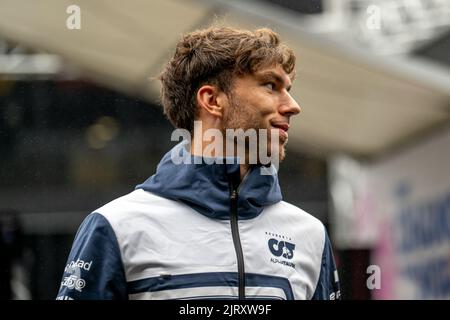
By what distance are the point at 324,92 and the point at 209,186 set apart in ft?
9.50

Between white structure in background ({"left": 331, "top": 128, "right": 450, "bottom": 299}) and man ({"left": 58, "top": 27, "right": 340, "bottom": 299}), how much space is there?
2.45m

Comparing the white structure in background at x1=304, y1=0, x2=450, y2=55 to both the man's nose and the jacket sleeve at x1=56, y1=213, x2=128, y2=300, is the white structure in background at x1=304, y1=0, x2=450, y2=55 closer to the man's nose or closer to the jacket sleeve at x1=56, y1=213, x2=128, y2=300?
the man's nose

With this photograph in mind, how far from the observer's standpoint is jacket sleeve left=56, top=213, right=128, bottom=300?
1609 millimetres

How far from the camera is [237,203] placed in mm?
1684

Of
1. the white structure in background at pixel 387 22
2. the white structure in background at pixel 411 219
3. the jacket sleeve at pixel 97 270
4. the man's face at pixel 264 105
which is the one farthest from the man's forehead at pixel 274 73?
the white structure in background at pixel 387 22

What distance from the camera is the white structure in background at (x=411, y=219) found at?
4559mm

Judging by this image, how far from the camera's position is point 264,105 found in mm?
1735

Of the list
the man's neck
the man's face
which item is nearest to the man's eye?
the man's face

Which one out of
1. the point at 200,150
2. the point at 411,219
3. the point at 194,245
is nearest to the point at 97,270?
the point at 194,245

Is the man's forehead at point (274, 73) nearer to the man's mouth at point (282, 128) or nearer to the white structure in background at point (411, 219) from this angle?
the man's mouth at point (282, 128)

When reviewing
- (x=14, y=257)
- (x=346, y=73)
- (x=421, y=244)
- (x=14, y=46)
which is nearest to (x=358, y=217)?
(x=421, y=244)

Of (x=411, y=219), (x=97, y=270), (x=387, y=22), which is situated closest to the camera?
(x=97, y=270)

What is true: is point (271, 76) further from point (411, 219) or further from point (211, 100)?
point (411, 219)

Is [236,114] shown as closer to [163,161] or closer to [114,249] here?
[163,161]
